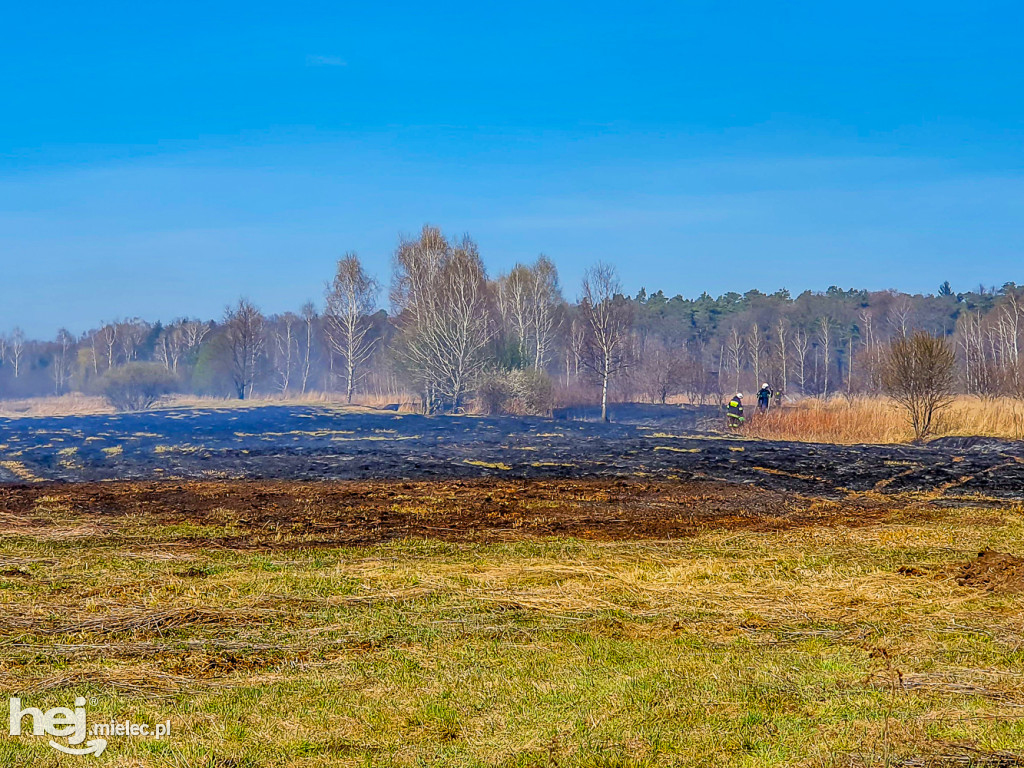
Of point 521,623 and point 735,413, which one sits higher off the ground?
point 735,413

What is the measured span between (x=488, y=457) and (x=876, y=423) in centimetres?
1718

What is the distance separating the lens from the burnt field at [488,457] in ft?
75.8

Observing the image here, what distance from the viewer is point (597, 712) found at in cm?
573

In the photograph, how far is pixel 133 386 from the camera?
73250mm

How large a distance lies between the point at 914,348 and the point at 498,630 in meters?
31.2

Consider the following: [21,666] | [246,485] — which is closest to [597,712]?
[21,666]

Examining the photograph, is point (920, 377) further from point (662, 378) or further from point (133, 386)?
point (133, 386)

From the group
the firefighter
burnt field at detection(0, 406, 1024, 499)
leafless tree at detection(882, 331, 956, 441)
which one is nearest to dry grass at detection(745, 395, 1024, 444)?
leafless tree at detection(882, 331, 956, 441)

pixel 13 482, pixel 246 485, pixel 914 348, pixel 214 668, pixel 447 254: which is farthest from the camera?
pixel 447 254

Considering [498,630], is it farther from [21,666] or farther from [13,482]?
[13,482]

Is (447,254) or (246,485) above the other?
(447,254)

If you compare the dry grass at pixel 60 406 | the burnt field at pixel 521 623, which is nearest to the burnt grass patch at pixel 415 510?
the burnt field at pixel 521 623

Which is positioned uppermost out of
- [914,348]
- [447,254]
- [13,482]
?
[447,254]

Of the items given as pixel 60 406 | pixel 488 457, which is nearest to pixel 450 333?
pixel 488 457
